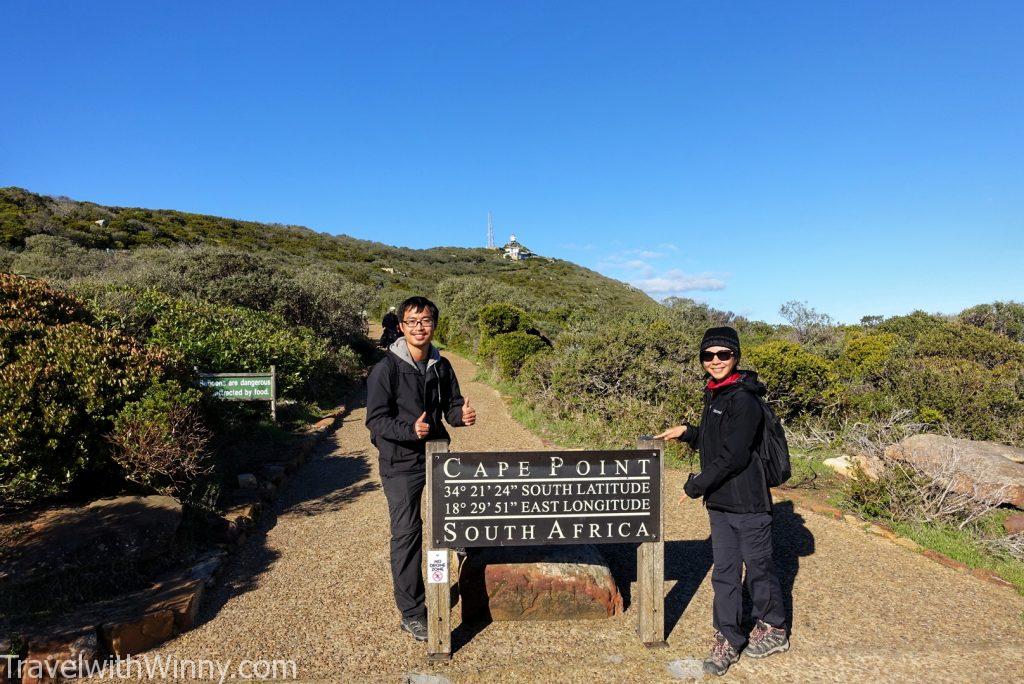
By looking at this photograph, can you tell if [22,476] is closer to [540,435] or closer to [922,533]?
[540,435]

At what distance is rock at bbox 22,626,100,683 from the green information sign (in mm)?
4376

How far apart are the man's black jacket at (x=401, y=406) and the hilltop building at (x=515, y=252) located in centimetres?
7061

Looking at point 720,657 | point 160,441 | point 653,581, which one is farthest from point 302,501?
point 720,657

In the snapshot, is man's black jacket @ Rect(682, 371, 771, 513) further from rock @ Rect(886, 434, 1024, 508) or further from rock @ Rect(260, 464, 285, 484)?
rock @ Rect(260, 464, 285, 484)

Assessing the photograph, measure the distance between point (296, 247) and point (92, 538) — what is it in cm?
4813

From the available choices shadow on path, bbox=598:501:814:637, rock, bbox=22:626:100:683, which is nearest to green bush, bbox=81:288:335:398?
rock, bbox=22:626:100:683

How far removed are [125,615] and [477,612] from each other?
6.81 ft

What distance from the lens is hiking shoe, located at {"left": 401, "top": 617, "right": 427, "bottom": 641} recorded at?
10.3 ft

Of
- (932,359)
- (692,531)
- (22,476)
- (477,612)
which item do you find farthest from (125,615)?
(932,359)

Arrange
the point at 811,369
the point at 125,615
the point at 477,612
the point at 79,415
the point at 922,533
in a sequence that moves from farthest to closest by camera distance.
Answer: the point at 811,369, the point at 922,533, the point at 79,415, the point at 477,612, the point at 125,615

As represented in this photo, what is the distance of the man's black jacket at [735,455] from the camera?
276cm

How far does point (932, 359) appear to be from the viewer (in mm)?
9398

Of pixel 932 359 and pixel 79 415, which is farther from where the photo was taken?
pixel 932 359

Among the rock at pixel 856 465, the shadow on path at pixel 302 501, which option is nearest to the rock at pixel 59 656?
the shadow on path at pixel 302 501
